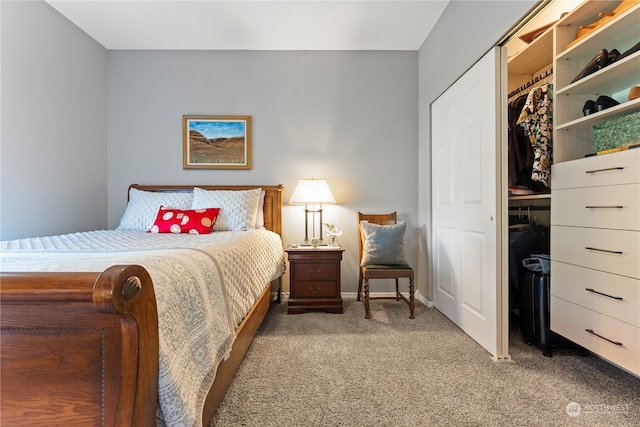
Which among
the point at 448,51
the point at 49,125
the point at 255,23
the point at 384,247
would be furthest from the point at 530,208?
the point at 49,125

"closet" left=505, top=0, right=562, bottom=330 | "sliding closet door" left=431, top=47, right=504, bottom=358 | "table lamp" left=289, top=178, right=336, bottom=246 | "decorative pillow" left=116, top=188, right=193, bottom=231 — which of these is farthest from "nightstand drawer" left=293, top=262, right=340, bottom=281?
"closet" left=505, top=0, right=562, bottom=330

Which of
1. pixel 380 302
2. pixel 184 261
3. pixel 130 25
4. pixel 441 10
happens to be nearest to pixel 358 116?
pixel 441 10

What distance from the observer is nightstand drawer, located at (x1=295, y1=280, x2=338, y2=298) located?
8.45ft

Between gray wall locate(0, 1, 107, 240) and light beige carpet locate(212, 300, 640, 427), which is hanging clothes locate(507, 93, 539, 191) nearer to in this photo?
light beige carpet locate(212, 300, 640, 427)

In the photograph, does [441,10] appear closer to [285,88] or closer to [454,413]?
[285,88]

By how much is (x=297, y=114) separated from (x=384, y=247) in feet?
5.36

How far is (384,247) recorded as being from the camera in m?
2.61

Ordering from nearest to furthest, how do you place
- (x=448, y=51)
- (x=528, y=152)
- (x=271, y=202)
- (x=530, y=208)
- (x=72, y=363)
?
(x=72, y=363), (x=528, y=152), (x=448, y=51), (x=530, y=208), (x=271, y=202)

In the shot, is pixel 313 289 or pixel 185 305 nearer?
pixel 185 305

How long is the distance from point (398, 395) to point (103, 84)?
3777mm

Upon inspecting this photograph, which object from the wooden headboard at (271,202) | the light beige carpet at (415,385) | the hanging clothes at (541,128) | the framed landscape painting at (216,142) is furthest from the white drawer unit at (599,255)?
the framed landscape painting at (216,142)

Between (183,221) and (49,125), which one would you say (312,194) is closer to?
(183,221)

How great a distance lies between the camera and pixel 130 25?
269 centimetres

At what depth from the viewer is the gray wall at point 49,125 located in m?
2.14
